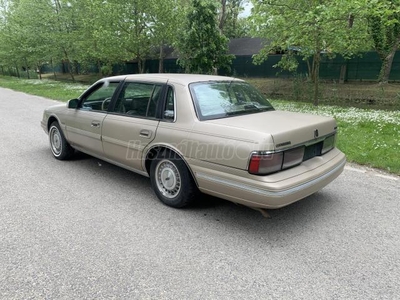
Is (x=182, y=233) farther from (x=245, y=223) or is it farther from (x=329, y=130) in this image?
(x=329, y=130)

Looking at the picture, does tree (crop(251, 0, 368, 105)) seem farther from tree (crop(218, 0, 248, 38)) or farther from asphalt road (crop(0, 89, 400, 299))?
tree (crop(218, 0, 248, 38))

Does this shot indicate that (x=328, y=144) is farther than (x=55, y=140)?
No

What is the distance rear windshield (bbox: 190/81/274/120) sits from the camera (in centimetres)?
359

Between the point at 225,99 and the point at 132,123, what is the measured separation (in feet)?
4.13

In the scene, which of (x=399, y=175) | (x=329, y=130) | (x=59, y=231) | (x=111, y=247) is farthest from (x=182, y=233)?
(x=399, y=175)

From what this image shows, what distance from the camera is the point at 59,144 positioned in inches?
220

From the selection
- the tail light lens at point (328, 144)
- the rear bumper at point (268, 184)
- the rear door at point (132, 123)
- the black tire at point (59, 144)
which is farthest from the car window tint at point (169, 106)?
the black tire at point (59, 144)

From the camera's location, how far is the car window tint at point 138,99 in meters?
3.96

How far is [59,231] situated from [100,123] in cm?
179

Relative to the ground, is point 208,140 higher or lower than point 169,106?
lower

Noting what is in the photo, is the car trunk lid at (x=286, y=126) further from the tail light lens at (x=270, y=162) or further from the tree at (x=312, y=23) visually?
the tree at (x=312, y=23)

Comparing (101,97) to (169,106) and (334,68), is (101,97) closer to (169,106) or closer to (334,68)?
(169,106)

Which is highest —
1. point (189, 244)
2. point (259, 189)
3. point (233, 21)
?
point (233, 21)

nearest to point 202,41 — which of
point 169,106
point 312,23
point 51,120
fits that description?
point 312,23
